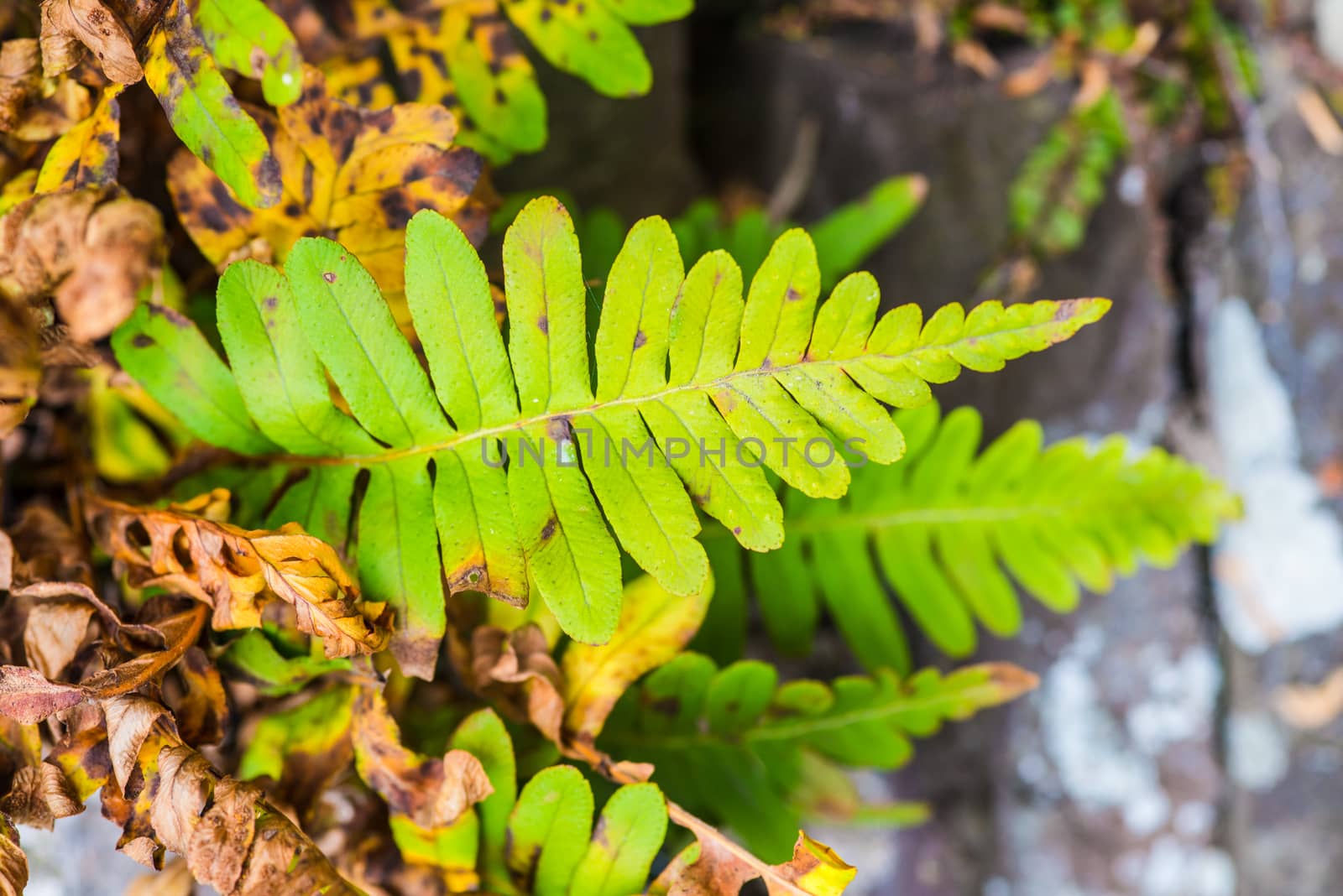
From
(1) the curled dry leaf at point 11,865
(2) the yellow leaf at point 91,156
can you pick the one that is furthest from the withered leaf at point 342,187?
(1) the curled dry leaf at point 11,865

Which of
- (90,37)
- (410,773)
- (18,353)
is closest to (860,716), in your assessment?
(410,773)

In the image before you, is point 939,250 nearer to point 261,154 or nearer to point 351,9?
point 351,9

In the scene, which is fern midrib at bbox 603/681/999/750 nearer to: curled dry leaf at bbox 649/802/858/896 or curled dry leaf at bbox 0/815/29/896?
curled dry leaf at bbox 649/802/858/896

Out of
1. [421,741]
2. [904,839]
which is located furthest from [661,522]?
[904,839]

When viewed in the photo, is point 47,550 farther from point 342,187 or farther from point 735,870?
point 735,870

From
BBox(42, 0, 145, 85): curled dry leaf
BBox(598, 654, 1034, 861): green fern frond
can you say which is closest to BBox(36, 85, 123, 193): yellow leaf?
BBox(42, 0, 145, 85): curled dry leaf
